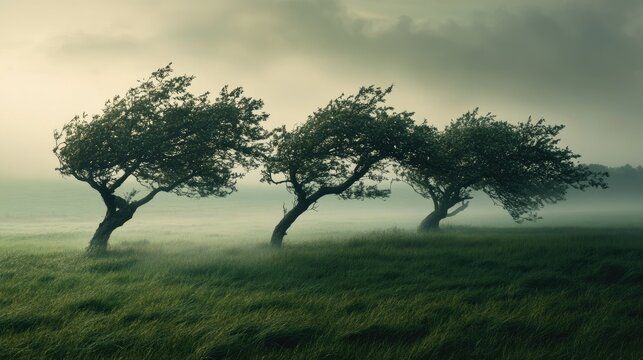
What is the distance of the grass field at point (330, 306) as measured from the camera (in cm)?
720

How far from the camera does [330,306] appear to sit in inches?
396

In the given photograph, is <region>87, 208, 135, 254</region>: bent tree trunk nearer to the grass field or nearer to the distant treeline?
the grass field

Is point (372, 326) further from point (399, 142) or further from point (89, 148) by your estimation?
point (89, 148)

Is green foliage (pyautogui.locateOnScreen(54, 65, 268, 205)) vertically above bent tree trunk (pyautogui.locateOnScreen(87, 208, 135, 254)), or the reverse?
green foliage (pyautogui.locateOnScreen(54, 65, 268, 205))

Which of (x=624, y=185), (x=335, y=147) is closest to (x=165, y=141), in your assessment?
(x=335, y=147)

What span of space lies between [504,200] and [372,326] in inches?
1263

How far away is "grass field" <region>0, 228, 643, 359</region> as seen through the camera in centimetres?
720

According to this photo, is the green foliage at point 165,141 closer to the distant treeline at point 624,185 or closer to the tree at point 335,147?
the tree at point 335,147

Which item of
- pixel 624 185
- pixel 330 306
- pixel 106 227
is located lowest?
pixel 330 306

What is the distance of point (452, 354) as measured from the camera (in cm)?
687

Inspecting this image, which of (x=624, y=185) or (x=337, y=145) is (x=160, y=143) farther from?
(x=624, y=185)

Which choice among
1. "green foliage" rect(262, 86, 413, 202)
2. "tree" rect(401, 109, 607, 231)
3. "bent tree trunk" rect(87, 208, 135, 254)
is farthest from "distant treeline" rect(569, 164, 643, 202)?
"bent tree trunk" rect(87, 208, 135, 254)

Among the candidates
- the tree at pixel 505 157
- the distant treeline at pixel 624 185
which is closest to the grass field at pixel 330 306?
the tree at pixel 505 157

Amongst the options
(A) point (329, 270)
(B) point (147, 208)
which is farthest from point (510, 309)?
(B) point (147, 208)
